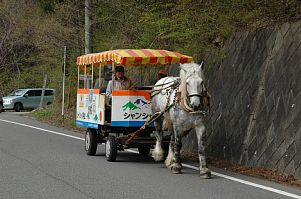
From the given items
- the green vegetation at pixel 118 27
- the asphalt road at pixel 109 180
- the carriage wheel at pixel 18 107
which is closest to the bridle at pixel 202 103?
the asphalt road at pixel 109 180

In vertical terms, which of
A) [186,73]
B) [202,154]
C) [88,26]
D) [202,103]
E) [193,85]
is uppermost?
[88,26]

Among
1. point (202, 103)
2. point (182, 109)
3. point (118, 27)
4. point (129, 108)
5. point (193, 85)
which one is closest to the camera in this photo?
point (193, 85)

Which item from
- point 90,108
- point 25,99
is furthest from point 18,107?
point 90,108

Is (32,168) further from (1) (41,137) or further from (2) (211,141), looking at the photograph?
(1) (41,137)

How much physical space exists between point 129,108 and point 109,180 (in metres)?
2.76

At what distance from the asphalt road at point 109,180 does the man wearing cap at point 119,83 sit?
1680mm

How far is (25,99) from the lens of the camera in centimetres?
4469

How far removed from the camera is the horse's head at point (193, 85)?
10.8 metres

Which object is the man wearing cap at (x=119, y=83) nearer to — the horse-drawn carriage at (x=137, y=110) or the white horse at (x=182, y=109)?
the horse-drawn carriage at (x=137, y=110)

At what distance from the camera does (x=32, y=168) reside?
12.2 meters

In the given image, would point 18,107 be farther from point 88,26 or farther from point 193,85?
point 193,85

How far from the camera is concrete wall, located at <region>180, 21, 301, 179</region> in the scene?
1139cm

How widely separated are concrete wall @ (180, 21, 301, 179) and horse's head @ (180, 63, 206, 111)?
5.95ft

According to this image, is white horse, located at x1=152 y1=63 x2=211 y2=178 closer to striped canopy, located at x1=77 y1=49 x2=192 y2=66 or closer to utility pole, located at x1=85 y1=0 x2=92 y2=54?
striped canopy, located at x1=77 y1=49 x2=192 y2=66
